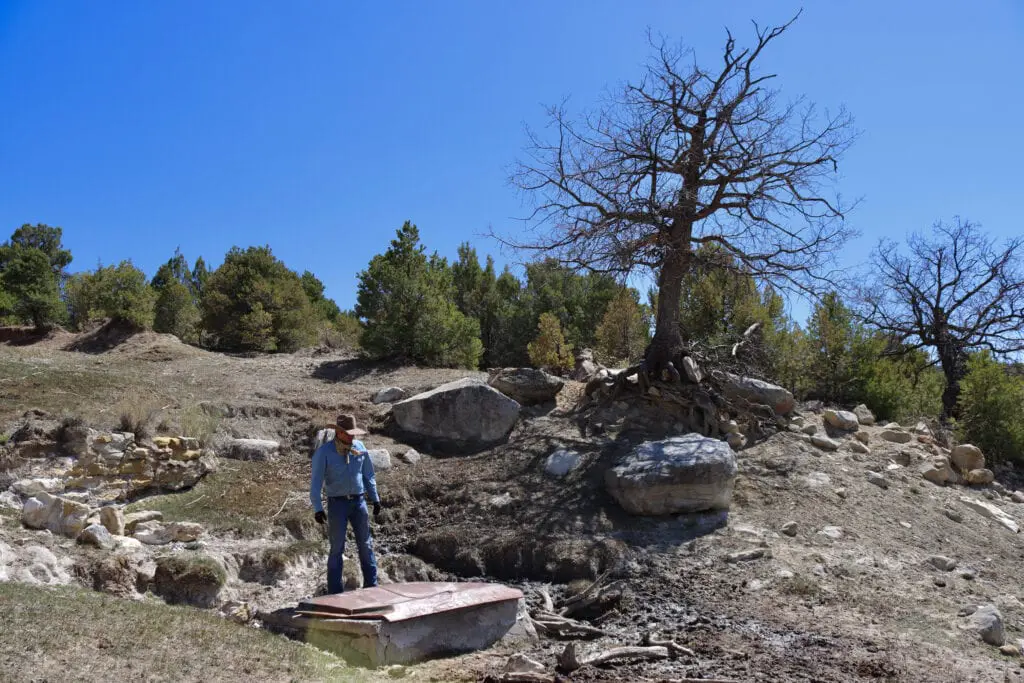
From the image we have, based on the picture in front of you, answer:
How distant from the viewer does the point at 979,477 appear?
427 inches

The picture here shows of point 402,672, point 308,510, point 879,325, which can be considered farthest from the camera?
point 879,325

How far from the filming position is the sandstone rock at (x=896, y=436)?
1149 centimetres

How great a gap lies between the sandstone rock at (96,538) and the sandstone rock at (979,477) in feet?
35.0

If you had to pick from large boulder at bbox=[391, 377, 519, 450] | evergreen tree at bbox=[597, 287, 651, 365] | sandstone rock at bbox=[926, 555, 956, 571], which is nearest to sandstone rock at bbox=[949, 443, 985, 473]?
sandstone rock at bbox=[926, 555, 956, 571]

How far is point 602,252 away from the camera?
1130 cm

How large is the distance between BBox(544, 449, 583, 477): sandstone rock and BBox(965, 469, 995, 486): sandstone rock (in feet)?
18.4

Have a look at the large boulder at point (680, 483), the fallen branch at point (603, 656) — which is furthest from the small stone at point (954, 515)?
the fallen branch at point (603, 656)

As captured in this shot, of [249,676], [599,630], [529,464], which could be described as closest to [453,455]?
[529,464]

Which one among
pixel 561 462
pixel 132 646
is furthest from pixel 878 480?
pixel 132 646

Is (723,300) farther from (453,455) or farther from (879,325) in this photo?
(453,455)

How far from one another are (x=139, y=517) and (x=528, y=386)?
5.94 metres

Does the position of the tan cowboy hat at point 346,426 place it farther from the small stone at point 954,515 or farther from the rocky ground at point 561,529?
the small stone at point 954,515

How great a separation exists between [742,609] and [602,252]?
5945 millimetres

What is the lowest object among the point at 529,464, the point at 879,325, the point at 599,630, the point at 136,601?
the point at 599,630
